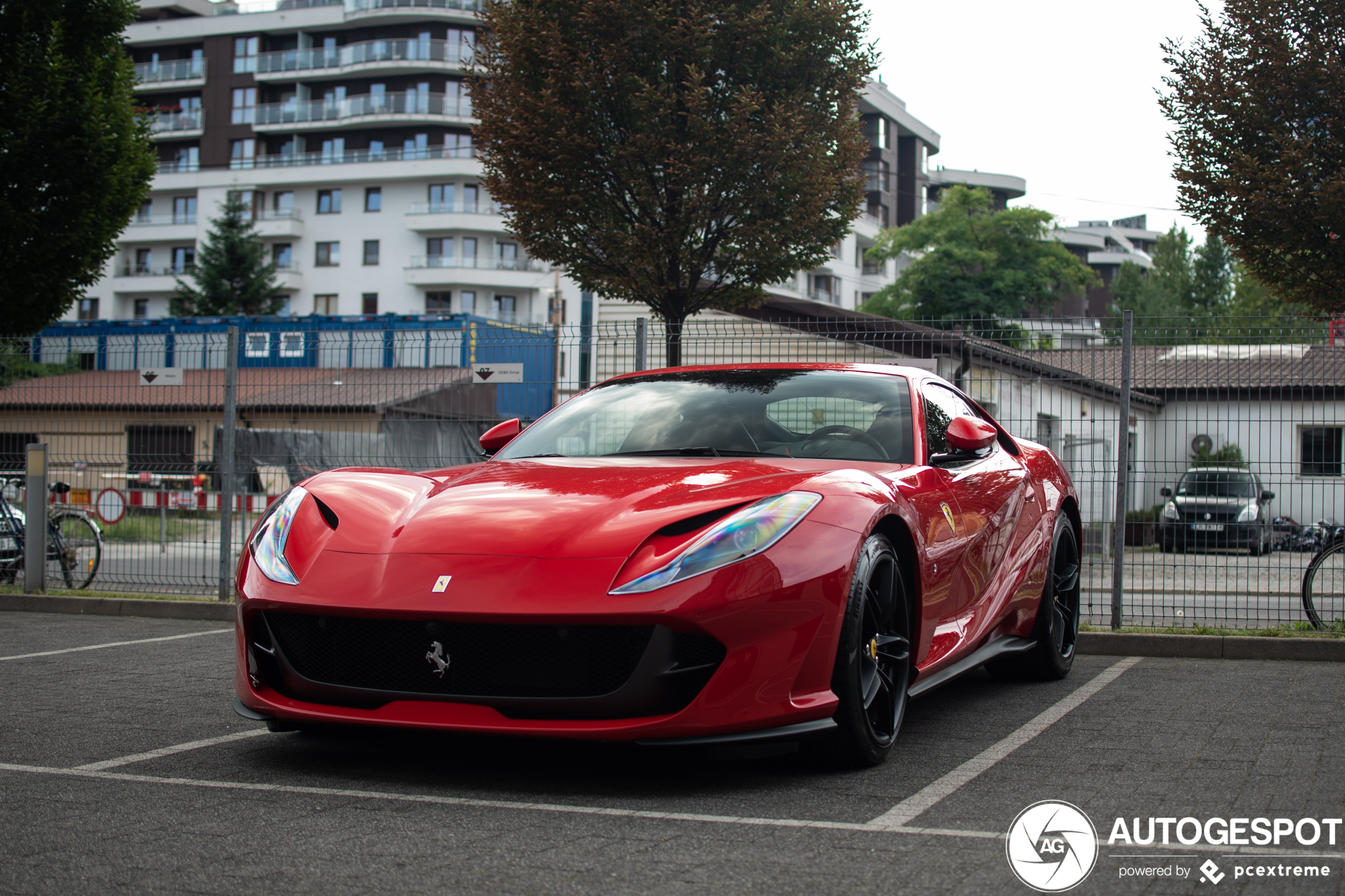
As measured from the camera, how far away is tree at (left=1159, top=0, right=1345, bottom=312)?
28.3 feet

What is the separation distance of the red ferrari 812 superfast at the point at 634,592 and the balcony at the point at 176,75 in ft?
231

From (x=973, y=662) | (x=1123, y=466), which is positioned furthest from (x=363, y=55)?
(x=973, y=662)

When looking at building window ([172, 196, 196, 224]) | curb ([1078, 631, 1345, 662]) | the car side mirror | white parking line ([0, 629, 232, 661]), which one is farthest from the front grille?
building window ([172, 196, 196, 224])

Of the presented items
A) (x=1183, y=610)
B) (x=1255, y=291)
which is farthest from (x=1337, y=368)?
(x=1255, y=291)

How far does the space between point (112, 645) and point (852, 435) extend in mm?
5013

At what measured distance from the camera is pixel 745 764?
4.01 meters

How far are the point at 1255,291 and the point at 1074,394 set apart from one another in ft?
190

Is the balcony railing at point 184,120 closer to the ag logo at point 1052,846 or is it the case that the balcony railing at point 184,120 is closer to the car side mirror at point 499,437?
the car side mirror at point 499,437

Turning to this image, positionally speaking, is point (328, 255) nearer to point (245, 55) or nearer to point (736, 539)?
point (245, 55)

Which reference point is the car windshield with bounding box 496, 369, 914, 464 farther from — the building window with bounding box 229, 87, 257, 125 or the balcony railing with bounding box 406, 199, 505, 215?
the building window with bounding box 229, 87, 257, 125

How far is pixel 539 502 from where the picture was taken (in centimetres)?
388

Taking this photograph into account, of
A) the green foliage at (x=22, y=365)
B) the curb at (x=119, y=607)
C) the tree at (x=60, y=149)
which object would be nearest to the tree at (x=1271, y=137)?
the curb at (x=119, y=607)

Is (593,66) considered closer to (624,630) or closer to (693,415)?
(693,415)

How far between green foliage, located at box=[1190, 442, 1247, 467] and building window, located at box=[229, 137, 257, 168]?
213 feet
